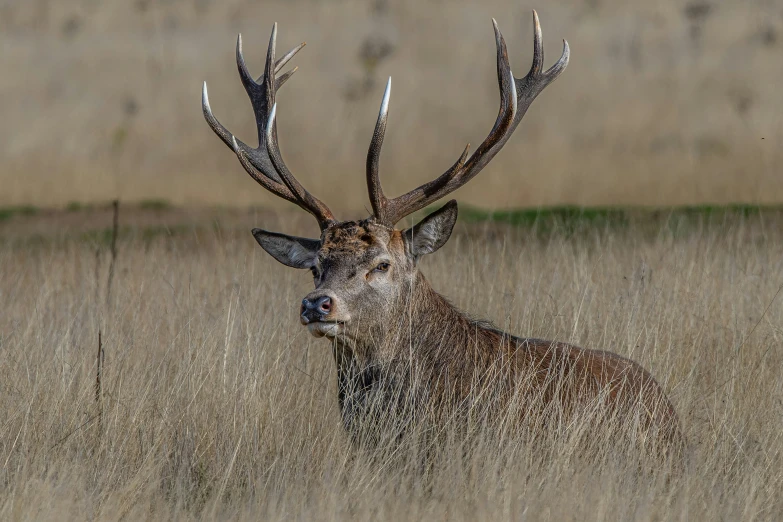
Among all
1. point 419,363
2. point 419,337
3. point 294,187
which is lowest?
point 419,363

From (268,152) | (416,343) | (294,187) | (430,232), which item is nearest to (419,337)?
(416,343)

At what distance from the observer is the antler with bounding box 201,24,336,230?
6.37 metres

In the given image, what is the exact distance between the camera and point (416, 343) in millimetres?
6047

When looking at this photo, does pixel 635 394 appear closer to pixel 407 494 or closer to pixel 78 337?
pixel 407 494

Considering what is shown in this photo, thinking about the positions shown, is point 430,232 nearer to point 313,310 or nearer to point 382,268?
point 382,268

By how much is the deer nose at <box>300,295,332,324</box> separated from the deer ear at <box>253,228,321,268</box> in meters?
0.77

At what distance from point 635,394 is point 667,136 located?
557 inches

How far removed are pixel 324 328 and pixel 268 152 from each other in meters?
1.30

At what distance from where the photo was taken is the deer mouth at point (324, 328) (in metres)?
5.53

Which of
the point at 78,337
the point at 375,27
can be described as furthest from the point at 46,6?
the point at 78,337

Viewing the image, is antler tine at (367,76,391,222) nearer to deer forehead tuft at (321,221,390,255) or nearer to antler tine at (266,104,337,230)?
deer forehead tuft at (321,221,390,255)

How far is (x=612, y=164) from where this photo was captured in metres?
18.0

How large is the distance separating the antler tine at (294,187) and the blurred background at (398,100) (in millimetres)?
8827

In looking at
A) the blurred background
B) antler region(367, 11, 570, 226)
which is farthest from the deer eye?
the blurred background
